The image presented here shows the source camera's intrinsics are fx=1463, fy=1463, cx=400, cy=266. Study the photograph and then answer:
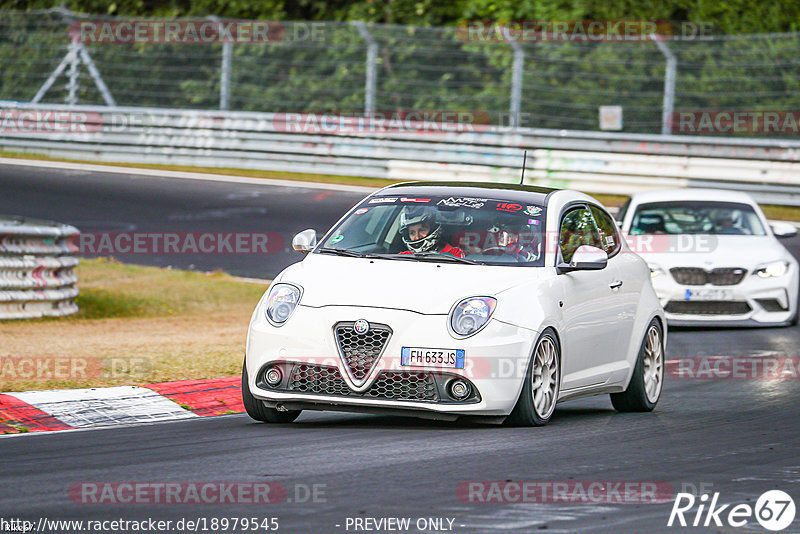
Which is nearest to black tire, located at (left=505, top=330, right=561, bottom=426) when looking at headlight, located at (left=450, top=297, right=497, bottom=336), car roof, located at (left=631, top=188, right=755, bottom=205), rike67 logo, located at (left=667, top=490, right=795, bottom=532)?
headlight, located at (left=450, top=297, right=497, bottom=336)

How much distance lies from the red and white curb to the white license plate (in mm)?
6702

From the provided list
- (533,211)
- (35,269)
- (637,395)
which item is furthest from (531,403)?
(35,269)

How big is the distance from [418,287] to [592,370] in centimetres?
172

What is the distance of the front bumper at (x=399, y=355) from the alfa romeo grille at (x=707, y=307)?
7.60 meters

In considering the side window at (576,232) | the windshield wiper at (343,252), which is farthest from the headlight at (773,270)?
the windshield wiper at (343,252)

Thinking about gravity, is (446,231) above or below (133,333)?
above

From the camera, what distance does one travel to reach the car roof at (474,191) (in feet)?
32.0

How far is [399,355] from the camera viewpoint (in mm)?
8305

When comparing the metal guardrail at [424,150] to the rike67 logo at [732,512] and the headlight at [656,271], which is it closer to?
the headlight at [656,271]

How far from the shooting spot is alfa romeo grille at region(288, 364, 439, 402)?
8.37 metres

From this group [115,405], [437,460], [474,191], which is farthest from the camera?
[474,191]

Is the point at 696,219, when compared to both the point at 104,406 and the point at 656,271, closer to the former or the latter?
the point at 656,271

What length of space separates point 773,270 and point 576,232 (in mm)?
6677

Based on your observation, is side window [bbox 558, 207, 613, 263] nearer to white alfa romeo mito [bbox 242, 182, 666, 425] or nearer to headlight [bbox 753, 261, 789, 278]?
white alfa romeo mito [bbox 242, 182, 666, 425]
